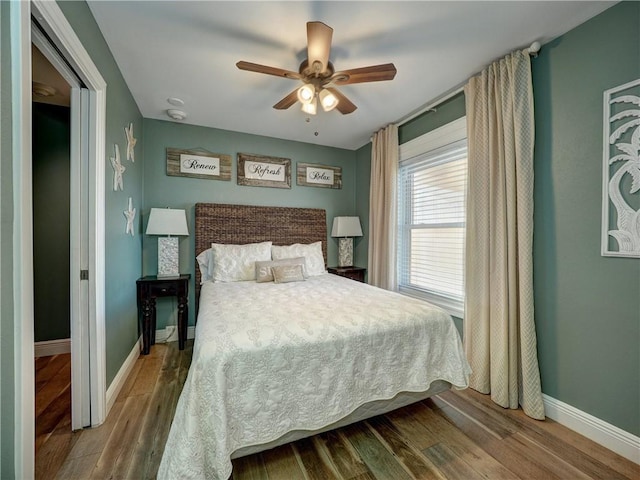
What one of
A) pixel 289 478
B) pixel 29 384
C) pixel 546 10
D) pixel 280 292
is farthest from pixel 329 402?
pixel 546 10

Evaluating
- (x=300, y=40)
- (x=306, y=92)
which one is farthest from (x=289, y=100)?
(x=300, y=40)

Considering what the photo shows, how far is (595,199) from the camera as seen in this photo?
166 centimetres

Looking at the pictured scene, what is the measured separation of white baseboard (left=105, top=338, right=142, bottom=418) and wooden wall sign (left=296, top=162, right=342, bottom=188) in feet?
9.05

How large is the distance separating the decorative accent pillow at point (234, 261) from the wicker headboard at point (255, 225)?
0.27 metres

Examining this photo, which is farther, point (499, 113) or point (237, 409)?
point (499, 113)

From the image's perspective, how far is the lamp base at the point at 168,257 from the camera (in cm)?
305

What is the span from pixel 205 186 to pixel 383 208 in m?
2.30

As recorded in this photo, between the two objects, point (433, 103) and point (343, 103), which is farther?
point (433, 103)

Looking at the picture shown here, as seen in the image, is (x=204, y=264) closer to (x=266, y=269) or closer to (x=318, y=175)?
(x=266, y=269)

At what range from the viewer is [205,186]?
3430 millimetres

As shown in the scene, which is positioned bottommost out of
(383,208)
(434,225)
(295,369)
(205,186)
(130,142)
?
(295,369)

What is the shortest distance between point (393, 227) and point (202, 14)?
2.63 meters

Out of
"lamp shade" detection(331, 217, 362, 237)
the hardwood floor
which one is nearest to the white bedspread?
the hardwood floor

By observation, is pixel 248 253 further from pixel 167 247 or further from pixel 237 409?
pixel 237 409
